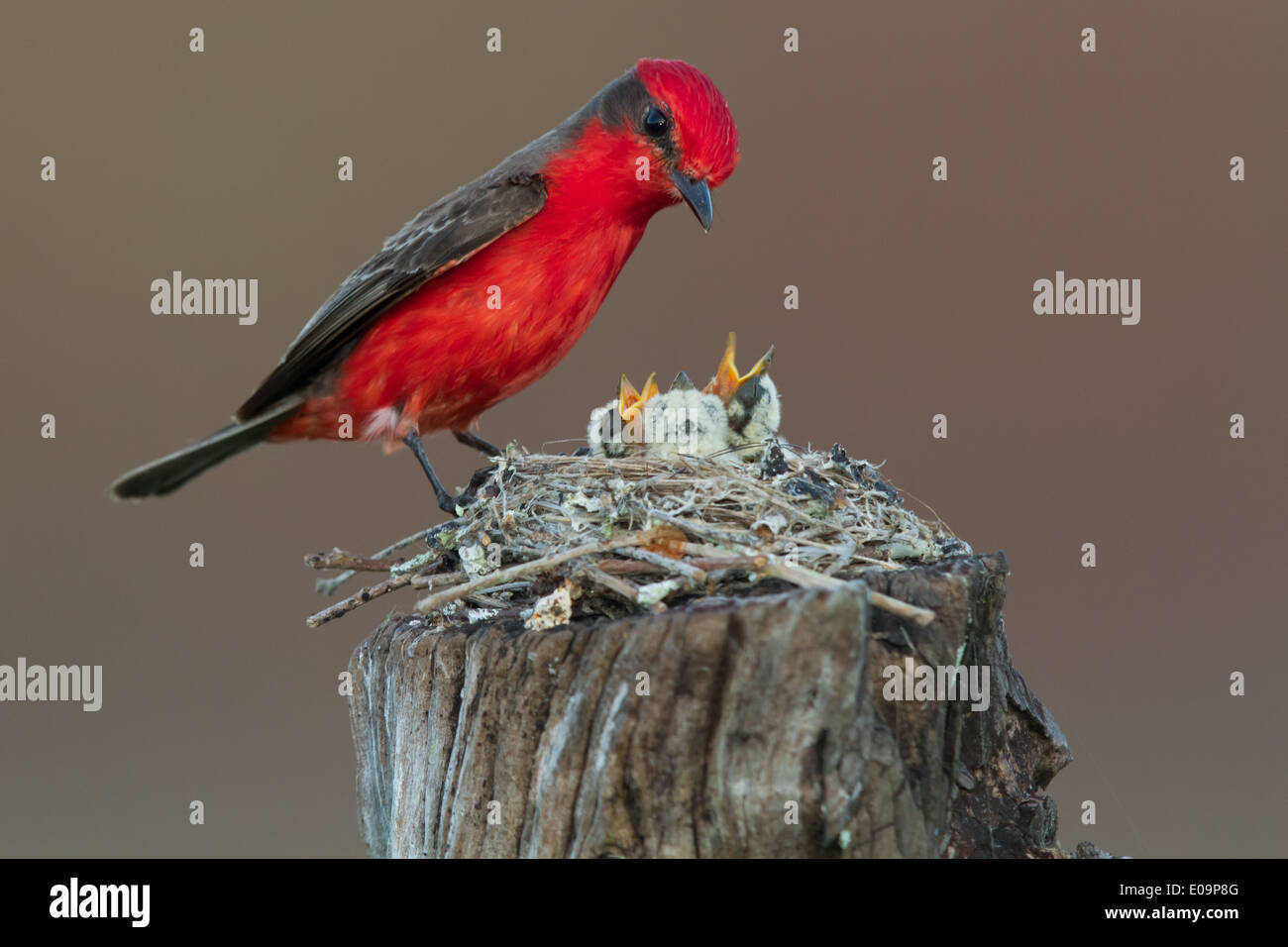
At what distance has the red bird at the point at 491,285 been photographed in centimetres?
431

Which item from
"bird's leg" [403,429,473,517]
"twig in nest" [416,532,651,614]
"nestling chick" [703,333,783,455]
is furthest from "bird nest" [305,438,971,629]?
"bird's leg" [403,429,473,517]

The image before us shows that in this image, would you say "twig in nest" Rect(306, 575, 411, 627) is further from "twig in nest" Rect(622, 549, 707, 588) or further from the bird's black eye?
the bird's black eye

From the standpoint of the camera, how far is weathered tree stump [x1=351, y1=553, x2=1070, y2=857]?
236 cm

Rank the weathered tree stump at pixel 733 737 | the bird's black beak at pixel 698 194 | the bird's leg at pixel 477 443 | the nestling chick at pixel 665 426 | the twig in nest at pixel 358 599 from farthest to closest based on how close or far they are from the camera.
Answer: the bird's leg at pixel 477 443, the bird's black beak at pixel 698 194, the nestling chick at pixel 665 426, the twig in nest at pixel 358 599, the weathered tree stump at pixel 733 737

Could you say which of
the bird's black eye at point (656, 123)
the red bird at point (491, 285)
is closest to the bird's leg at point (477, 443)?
the red bird at point (491, 285)

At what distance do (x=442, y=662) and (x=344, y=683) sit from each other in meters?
0.90

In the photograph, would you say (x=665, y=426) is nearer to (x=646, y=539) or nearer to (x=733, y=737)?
(x=646, y=539)

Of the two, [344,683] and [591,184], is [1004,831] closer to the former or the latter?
[344,683]

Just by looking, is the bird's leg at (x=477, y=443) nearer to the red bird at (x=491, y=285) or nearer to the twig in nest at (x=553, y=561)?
the red bird at (x=491, y=285)

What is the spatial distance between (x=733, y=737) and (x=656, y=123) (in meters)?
2.65

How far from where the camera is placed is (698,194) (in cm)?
430

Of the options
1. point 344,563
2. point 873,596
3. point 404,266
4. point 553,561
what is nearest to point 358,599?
point 344,563

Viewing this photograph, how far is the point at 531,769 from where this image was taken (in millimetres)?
2713

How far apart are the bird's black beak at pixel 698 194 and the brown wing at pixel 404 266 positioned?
19.8 inches
